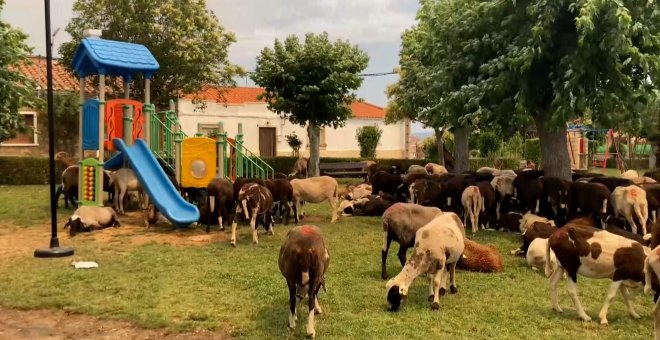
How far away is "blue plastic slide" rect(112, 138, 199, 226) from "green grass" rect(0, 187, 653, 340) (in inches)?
76.0

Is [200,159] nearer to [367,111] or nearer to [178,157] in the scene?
[178,157]

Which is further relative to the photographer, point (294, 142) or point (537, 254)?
point (294, 142)

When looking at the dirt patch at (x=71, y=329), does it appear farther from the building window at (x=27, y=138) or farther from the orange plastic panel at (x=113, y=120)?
the building window at (x=27, y=138)

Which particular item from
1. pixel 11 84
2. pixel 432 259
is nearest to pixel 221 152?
pixel 11 84

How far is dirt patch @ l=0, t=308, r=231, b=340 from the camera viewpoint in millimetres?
6059

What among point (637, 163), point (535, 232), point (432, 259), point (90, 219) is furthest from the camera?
point (637, 163)

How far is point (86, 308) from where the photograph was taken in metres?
6.94

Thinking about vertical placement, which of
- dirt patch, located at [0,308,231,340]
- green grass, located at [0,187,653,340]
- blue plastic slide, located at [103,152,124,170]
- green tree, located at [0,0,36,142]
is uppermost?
green tree, located at [0,0,36,142]

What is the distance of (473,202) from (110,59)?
9249 millimetres

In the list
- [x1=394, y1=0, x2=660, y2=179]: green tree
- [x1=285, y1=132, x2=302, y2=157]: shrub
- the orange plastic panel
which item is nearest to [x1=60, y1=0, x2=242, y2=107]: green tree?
[x1=285, y1=132, x2=302, y2=157]: shrub

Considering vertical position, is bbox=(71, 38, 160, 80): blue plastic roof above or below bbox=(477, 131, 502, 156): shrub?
above

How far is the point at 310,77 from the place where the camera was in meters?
23.3

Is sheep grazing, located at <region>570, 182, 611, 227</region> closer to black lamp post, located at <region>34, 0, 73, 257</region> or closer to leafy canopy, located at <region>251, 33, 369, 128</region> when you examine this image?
black lamp post, located at <region>34, 0, 73, 257</region>

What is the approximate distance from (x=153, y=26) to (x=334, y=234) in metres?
17.3
